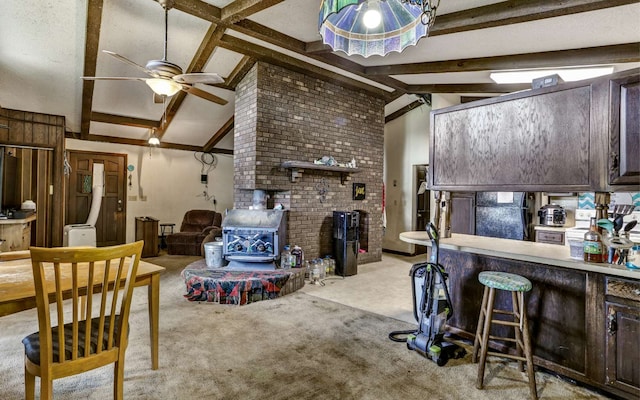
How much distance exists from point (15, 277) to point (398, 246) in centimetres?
650

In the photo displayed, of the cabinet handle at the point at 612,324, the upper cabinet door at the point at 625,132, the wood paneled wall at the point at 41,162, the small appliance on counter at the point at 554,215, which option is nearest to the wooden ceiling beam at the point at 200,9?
the upper cabinet door at the point at 625,132

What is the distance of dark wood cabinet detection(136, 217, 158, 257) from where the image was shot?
641cm

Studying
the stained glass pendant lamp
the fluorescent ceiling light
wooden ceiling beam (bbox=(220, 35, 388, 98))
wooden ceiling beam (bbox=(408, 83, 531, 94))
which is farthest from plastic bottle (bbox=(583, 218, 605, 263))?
wooden ceiling beam (bbox=(220, 35, 388, 98))

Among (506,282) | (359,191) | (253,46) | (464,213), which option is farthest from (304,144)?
(506,282)

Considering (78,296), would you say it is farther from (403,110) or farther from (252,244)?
(403,110)

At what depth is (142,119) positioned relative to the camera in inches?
262

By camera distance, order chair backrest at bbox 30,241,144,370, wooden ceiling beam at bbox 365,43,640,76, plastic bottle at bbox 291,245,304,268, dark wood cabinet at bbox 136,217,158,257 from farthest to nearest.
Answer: dark wood cabinet at bbox 136,217,158,257
plastic bottle at bbox 291,245,304,268
wooden ceiling beam at bbox 365,43,640,76
chair backrest at bbox 30,241,144,370

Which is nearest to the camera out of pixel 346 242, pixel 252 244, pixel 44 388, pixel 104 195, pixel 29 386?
pixel 44 388

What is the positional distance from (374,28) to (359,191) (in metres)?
3.35

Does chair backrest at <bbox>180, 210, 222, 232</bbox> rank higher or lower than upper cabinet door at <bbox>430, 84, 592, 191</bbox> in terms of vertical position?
lower

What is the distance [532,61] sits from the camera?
4094mm

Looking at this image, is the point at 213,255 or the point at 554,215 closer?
the point at 213,255

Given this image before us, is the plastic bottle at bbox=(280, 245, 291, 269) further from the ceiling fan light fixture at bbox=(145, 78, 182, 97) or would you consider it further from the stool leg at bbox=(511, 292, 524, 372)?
the stool leg at bbox=(511, 292, 524, 372)

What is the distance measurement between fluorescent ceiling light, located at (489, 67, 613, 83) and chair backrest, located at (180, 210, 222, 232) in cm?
594
